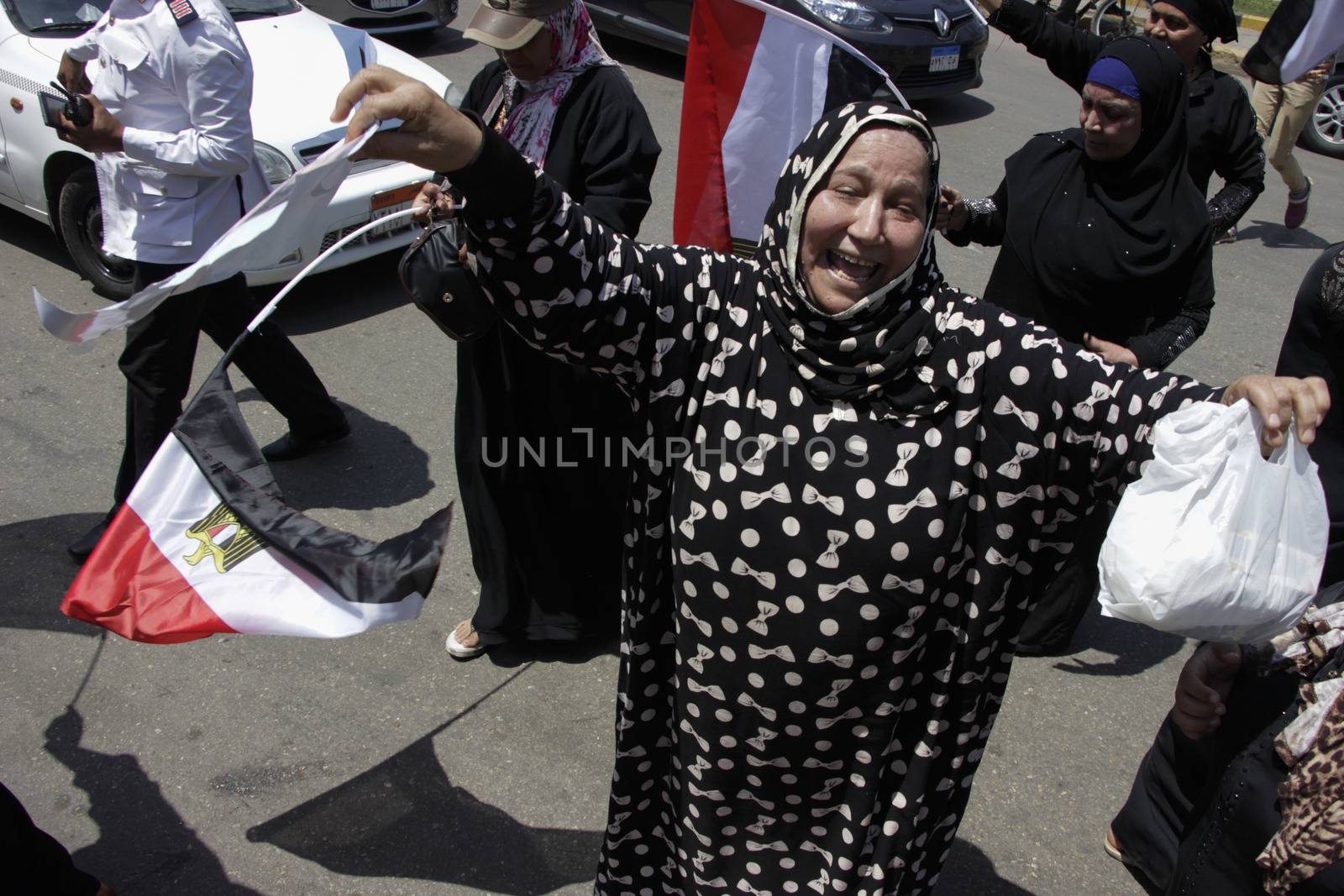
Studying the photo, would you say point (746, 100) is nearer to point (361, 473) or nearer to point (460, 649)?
point (460, 649)

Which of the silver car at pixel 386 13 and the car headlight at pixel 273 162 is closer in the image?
the car headlight at pixel 273 162

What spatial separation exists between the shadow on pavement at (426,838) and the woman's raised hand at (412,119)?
6.45 feet

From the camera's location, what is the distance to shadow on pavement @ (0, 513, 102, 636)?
3.48 meters

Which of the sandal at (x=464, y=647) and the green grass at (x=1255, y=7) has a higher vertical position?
the green grass at (x=1255, y=7)

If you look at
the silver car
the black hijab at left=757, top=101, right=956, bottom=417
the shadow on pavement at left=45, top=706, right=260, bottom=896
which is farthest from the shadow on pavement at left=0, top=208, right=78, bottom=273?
the black hijab at left=757, top=101, right=956, bottom=417

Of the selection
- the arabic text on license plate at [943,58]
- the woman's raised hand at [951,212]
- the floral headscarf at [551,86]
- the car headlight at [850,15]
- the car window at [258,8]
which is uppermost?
the floral headscarf at [551,86]

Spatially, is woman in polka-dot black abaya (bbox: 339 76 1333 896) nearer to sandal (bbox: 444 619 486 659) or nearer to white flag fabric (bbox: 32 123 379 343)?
white flag fabric (bbox: 32 123 379 343)

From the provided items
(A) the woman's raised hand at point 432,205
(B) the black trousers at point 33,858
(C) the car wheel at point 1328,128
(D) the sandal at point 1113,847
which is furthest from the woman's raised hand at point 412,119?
(C) the car wheel at point 1328,128

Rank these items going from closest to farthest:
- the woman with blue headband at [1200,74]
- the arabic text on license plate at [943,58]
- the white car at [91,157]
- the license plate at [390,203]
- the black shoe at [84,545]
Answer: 1. the black shoe at [84,545]
2. the woman with blue headband at [1200,74]
3. the white car at [91,157]
4. the license plate at [390,203]
5. the arabic text on license plate at [943,58]

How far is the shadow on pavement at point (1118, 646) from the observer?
372cm

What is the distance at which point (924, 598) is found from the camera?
1.86m

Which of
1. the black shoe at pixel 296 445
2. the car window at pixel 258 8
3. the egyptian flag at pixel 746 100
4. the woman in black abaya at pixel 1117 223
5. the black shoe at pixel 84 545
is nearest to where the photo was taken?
the egyptian flag at pixel 746 100

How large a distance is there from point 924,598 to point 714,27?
157 centimetres

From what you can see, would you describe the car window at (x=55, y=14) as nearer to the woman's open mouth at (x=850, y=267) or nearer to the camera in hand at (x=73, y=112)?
the camera in hand at (x=73, y=112)
